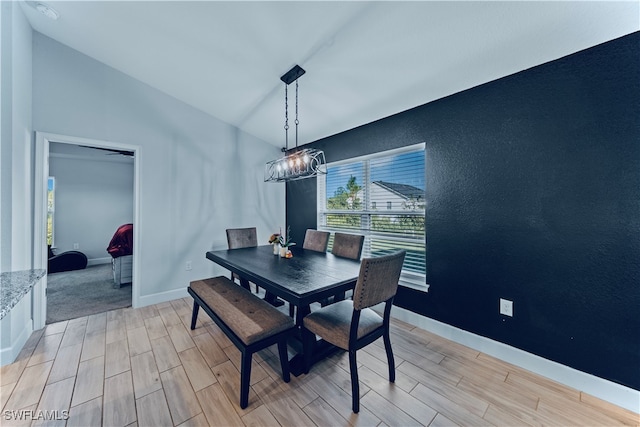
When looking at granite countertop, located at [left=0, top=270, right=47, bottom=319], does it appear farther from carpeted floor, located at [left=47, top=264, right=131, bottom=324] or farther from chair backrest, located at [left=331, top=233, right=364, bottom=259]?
chair backrest, located at [left=331, top=233, right=364, bottom=259]

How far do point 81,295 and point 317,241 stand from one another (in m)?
3.52

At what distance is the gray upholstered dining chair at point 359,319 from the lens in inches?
59.2

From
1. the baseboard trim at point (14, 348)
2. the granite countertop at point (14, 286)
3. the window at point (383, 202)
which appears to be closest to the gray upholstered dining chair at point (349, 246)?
the window at point (383, 202)

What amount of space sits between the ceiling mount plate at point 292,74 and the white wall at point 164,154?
Answer: 5.71 ft

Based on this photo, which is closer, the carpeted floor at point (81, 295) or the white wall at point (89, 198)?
the carpeted floor at point (81, 295)

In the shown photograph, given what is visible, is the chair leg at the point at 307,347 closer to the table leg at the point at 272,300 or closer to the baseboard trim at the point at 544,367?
the table leg at the point at 272,300

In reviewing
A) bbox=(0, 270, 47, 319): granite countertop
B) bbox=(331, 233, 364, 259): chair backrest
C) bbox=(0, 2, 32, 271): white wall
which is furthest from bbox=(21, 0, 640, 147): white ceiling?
bbox=(0, 270, 47, 319): granite countertop

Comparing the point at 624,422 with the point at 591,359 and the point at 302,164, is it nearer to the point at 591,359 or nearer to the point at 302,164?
the point at 591,359

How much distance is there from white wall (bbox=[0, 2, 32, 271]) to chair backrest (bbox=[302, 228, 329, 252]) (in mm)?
2765

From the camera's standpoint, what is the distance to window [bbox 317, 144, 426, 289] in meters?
2.71

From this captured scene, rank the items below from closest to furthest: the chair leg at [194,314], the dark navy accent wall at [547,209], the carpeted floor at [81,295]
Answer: the dark navy accent wall at [547,209] → the chair leg at [194,314] → the carpeted floor at [81,295]

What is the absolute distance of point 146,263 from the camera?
3.13 metres

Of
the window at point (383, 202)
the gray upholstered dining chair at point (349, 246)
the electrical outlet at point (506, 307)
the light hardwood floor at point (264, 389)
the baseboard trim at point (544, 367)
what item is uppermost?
the window at point (383, 202)

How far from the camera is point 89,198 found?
546cm
